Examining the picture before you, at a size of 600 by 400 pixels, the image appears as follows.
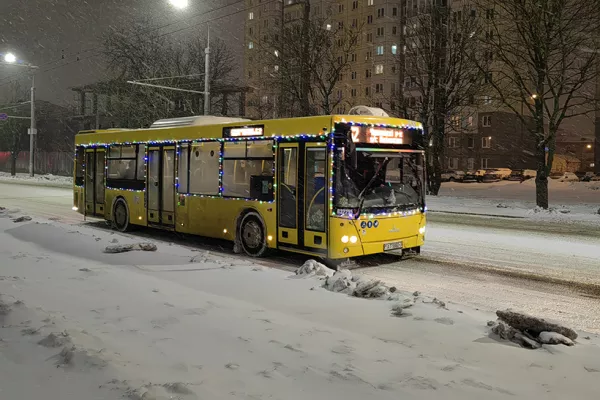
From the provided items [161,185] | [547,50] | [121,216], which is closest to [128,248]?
[161,185]

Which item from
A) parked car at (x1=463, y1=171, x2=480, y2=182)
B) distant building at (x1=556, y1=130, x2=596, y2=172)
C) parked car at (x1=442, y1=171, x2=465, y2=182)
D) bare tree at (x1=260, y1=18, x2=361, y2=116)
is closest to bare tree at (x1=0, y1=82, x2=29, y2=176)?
bare tree at (x1=260, y1=18, x2=361, y2=116)

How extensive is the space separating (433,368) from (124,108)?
1730 inches

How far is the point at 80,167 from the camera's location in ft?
59.3

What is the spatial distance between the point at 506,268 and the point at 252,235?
16.7 feet

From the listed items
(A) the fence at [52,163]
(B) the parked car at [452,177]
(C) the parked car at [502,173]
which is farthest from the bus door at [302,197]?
(A) the fence at [52,163]

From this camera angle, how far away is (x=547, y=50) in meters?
23.2

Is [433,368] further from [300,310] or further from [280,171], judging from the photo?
[280,171]

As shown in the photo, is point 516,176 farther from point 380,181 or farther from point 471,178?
point 380,181

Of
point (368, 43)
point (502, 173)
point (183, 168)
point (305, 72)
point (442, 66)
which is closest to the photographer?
point (183, 168)

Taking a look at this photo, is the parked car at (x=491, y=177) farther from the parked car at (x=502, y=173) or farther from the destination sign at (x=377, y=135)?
the destination sign at (x=377, y=135)

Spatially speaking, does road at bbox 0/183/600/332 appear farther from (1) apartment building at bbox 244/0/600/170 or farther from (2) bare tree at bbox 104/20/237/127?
(1) apartment building at bbox 244/0/600/170

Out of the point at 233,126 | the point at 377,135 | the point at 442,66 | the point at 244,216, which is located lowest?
the point at 244,216

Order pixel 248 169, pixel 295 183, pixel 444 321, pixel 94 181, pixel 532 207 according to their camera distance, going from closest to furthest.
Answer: pixel 444 321 → pixel 295 183 → pixel 248 169 → pixel 94 181 → pixel 532 207

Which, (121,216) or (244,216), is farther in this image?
(121,216)
